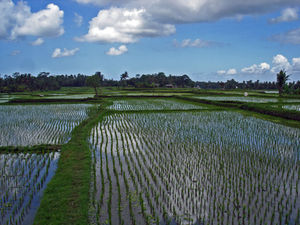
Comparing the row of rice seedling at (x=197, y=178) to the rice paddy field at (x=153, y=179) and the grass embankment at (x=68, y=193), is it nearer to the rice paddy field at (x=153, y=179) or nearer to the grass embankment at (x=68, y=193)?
the rice paddy field at (x=153, y=179)

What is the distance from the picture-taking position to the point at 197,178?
5887mm

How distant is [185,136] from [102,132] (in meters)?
3.87

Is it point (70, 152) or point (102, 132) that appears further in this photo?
point (102, 132)

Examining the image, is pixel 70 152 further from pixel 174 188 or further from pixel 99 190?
pixel 174 188

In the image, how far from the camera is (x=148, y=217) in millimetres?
4207

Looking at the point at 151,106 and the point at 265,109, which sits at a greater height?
the point at 265,109

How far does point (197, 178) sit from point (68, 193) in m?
2.94

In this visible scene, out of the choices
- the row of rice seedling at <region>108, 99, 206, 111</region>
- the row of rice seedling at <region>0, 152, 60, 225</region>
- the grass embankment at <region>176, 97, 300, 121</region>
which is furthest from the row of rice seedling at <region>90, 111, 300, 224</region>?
the row of rice seedling at <region>108, 99, 206, 111</region>

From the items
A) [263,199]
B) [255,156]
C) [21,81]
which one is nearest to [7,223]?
[263,199]

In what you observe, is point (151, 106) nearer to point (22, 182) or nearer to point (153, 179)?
point (153, 179)

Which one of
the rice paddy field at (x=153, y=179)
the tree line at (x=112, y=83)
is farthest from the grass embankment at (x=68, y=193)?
the tree line at (x=112, y=83)

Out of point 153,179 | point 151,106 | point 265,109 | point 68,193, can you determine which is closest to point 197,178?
point 153,179

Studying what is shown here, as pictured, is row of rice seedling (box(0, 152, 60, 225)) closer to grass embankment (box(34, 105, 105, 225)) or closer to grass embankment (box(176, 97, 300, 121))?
grass embankment (box(34, 105, 105, 225))

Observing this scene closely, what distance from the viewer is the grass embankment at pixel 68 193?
4.21 m
